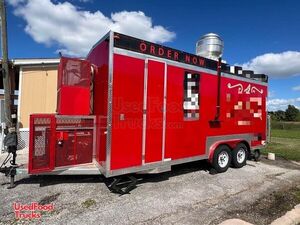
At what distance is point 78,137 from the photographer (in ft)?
16.9

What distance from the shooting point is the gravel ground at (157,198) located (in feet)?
13.4

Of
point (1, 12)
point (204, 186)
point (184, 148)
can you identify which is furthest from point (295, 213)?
point (1, 12)

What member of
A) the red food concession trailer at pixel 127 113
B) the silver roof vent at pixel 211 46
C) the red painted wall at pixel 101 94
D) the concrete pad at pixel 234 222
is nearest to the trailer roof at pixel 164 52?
the red food concession trailer at pixel 127 113

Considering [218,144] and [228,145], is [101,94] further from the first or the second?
[228,145]

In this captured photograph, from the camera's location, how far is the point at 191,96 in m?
6.02

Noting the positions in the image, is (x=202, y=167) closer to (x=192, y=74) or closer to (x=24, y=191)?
(x=192, y=74)

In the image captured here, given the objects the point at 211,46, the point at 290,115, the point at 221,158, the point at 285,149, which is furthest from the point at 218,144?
the point at 290,115

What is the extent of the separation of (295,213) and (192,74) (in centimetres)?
338

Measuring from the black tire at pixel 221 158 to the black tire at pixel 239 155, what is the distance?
0.84 ft

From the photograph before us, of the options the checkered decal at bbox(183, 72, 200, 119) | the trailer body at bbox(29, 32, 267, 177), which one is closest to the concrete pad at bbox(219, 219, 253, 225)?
the trailer body at bbox(29, 32, 267, 177)

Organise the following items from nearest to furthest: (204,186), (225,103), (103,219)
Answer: (103,219), (204,186), (225,103)

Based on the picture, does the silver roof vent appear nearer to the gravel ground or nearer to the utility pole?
the gravel ground

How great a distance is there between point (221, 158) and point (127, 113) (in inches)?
130

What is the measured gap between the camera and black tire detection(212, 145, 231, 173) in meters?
6.62
